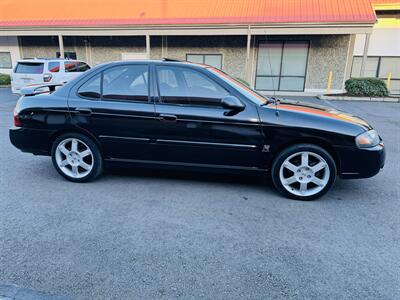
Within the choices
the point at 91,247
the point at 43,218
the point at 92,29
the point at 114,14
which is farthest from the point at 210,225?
the point at 114,14

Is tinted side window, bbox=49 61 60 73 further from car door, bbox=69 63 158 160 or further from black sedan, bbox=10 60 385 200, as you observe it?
car door, bbox=69 63 158 160

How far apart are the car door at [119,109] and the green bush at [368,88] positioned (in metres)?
12.9

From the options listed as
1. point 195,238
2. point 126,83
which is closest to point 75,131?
point 126,83

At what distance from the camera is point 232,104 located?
11.7ft

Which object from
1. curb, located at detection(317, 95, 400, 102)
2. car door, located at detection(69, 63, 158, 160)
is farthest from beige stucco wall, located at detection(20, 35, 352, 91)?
car door, located at detection(69, 63, 158, 160)

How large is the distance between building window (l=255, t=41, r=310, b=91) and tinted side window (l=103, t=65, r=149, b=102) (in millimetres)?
12697

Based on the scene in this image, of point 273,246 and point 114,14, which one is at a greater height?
point 114,14

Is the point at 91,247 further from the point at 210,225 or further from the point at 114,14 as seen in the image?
the point at 114,14

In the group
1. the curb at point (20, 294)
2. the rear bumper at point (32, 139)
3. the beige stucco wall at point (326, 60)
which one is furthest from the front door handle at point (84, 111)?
the beige stucco wall at point (326, 60)

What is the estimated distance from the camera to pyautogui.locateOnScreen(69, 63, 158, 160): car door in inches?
152

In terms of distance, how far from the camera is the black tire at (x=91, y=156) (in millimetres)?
4059

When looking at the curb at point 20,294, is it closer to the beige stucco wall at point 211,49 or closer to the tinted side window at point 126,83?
the tinted side window at point 126,83

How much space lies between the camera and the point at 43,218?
3.22m

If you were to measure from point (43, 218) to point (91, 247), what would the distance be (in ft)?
2.77
